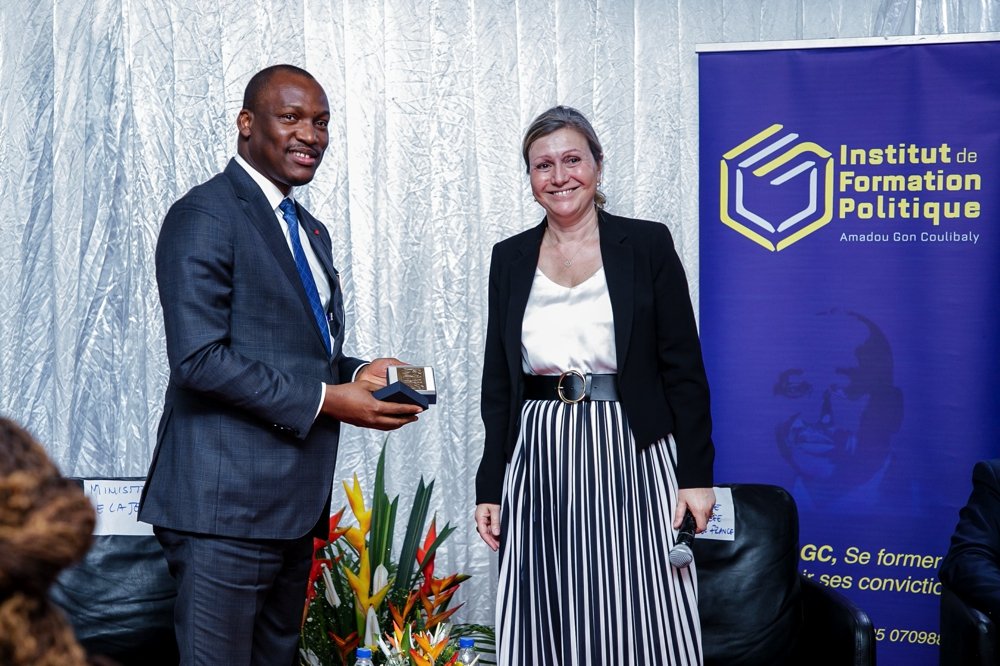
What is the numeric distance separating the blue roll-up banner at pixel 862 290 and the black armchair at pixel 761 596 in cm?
50

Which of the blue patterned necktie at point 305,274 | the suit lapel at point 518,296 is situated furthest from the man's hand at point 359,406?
the suit lapel at point 518,296

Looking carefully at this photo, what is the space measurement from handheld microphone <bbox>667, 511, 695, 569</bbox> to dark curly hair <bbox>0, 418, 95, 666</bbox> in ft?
5.88

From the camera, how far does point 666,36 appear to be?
3.75m

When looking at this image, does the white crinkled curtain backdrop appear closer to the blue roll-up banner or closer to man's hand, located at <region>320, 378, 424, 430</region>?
the blue roll-up banner

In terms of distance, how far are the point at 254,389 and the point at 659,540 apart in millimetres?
945

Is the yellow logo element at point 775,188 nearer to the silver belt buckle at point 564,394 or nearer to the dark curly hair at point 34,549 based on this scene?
the silver belt buckle at point 564,394

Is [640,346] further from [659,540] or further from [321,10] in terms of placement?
[321,10]

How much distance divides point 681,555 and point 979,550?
92 centimetres

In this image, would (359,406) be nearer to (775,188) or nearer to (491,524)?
(491,524)

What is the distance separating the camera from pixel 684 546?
7.41 ft

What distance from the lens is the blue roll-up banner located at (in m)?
3.19

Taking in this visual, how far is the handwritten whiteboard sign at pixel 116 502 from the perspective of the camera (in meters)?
2.68

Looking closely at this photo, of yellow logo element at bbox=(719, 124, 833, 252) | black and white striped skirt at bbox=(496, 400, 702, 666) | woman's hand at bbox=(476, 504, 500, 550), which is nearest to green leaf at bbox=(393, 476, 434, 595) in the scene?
woman's hand at bbox=(476, 504, 500, 550)

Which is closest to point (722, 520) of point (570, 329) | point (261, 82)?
point (570, 329)
